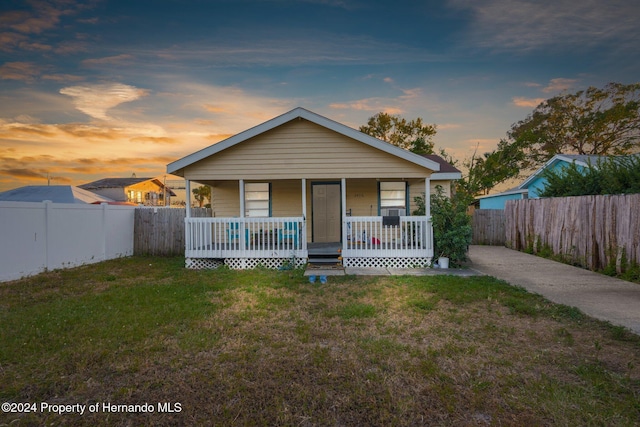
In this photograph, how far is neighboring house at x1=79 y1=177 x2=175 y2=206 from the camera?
38625mm

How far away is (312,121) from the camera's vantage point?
9.43 meters

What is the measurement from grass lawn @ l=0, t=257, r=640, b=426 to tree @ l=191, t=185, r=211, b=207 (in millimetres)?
44656

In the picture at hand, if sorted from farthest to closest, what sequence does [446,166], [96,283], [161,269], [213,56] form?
1. [446,166]
2. [213,56]
3. [161,269]
4. [96,283]

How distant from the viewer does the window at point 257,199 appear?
11.9 m

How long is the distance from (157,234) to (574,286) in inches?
535

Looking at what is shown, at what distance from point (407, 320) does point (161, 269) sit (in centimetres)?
776

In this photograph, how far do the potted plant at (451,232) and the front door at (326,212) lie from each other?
11.5 feet

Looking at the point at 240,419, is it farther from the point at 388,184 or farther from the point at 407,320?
the point at 388,184

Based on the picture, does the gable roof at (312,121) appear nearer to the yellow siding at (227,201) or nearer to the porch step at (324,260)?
the yellow siding at (227,201)

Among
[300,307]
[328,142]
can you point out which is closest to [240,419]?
[300,307]

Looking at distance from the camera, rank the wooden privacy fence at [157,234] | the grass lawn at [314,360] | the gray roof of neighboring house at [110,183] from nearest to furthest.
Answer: the grass lawn at [314,360]
the wooden privacy fence at [157,234]
the gray roof of neighboring house at [110,183]

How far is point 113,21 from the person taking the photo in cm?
976

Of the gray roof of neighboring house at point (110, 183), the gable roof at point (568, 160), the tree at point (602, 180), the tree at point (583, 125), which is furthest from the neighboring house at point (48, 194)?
the tree at point (583, 125)

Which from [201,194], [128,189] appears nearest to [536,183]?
[128,189]
